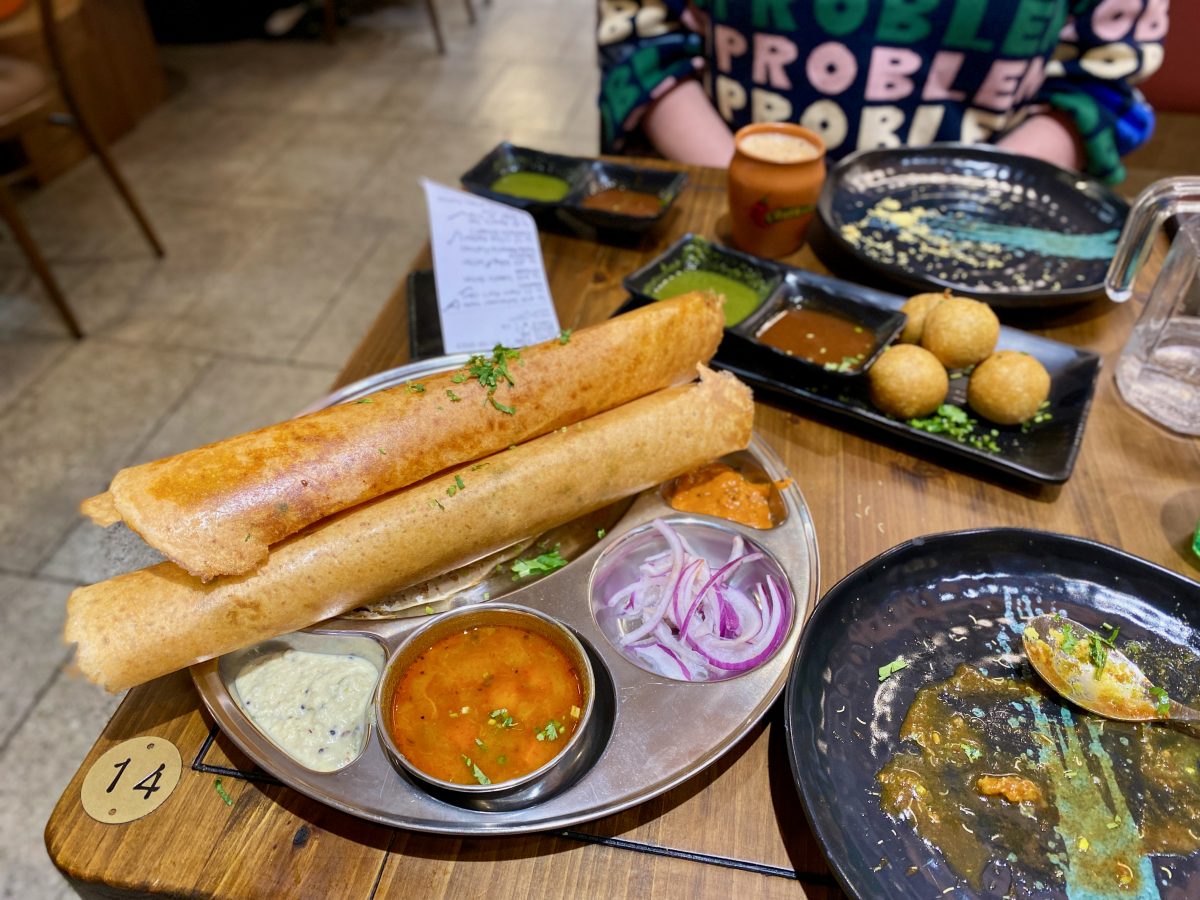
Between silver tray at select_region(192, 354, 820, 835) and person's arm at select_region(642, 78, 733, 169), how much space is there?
170 cm

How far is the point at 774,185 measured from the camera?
6.77ft

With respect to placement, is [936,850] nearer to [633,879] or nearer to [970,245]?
[633,879]

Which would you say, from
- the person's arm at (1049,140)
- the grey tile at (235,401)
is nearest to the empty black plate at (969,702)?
the person's arm at (1049,140)

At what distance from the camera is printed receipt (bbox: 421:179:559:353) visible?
1899mm

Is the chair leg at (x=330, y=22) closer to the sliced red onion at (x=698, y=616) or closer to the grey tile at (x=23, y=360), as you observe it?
the grey tile at (x=23, y=360)

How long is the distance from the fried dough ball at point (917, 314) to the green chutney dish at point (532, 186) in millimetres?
1095

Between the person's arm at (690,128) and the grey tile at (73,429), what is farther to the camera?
the grey tile at (73,429)

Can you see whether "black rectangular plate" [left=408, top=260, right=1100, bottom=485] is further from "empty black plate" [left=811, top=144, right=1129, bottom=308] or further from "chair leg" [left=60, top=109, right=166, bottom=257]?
"chair leg" [left=60, top=109, right=166, bottom=257]

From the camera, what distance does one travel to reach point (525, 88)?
643cm

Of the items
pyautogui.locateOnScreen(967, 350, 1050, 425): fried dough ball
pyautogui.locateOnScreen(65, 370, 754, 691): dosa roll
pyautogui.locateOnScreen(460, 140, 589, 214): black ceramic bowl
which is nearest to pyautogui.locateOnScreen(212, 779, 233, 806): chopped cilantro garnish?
pyautogui.locateOnScreen(65, 370, 754, 691): dosa roll

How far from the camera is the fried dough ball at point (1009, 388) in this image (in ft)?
5.46

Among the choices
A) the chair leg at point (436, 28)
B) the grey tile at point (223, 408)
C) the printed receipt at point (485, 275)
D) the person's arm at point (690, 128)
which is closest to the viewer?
the printed receipt at point (485, 275)

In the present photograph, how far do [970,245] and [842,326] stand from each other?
2.01 feet

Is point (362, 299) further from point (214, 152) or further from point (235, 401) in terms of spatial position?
point (214, 152)
